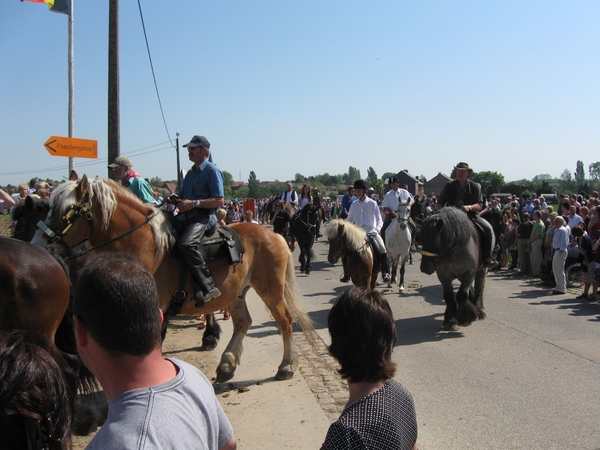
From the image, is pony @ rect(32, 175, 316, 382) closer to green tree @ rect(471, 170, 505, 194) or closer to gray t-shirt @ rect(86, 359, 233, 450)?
gray t-shirt @ rect(86, 359, 233, 450)

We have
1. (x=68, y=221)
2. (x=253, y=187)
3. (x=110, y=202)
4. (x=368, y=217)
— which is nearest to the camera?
(x=68, y=221)

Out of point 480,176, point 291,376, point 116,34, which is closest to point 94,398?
point 291,376

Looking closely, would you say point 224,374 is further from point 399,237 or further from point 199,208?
point 399,237

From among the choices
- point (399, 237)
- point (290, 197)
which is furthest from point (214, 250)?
point (290, 197)

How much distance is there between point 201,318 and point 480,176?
96.4 metres

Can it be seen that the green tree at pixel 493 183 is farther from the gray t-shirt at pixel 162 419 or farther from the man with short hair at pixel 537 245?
A: the gray t-shirt at pixel 162 419

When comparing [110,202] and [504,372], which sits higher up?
[110,202]

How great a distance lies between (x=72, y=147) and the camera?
30.9ft

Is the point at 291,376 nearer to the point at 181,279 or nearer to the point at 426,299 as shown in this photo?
the point at 181,279

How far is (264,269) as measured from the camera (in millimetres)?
6660

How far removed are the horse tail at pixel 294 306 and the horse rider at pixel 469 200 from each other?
13.0 ft

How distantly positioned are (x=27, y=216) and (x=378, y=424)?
589 cm

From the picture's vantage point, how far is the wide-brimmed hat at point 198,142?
597cm

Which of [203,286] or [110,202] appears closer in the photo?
[110,202]
